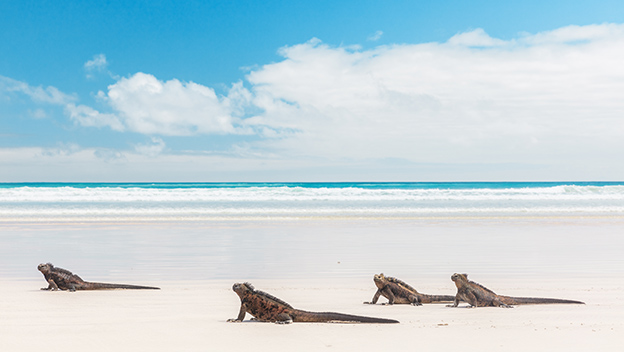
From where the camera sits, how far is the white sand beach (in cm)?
510

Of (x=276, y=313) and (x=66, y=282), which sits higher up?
(x=276, y=313)

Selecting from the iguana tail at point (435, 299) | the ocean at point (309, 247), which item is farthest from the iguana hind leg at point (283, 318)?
the ocean at point (309, 247)

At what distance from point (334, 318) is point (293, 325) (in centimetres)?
41

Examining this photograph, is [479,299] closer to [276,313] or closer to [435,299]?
[435,299]

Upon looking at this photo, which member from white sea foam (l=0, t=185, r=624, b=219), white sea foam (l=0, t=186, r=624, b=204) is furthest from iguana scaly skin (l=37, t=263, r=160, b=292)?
white sea foam (l=0, t=186, r=624, b=204)

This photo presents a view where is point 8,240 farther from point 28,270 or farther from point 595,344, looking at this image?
point 595,344

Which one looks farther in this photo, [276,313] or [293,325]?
[276,313]

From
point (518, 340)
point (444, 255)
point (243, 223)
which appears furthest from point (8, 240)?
point (518, 340)

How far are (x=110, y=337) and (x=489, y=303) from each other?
4.19 meters

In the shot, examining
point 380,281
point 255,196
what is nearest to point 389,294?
point 380,281

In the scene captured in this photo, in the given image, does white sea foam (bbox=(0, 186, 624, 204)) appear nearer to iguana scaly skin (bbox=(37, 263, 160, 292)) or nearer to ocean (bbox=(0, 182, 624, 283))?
ocean (bbox=(0, 182, 624, 283))

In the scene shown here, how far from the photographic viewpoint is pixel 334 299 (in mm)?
7367

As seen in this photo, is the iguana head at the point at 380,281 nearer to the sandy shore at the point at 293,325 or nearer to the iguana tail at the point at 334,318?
the sandy shore at the point at 293,325

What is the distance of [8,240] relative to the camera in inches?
610
